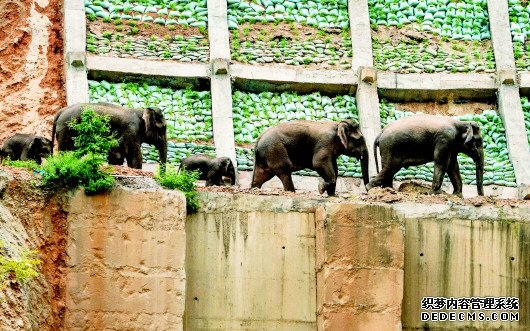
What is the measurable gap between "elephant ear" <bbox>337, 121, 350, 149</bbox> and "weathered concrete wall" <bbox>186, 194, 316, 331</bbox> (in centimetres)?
189

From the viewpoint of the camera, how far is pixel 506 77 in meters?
30.5

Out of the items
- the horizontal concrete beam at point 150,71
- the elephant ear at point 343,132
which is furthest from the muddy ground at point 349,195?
the horizontal concrete beam at point 150,71

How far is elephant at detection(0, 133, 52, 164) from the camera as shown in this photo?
78.9ft

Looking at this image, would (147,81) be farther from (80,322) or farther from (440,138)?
(80,322)

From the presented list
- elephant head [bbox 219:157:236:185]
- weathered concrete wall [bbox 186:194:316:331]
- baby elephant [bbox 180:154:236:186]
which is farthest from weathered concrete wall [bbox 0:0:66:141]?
weathered concrete wall [bbox 186:194:316:331]

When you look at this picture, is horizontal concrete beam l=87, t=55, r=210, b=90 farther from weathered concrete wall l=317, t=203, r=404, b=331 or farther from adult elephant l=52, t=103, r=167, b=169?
weathered concrete wall l=317, t=203, r=404, b=331

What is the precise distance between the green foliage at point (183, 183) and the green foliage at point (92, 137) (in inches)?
33.9

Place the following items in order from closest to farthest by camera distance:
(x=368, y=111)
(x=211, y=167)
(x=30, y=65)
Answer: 1. (x=211, y=167)
2. (x=368, y=111)
3. (x=30, y=65)

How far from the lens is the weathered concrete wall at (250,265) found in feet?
71.3

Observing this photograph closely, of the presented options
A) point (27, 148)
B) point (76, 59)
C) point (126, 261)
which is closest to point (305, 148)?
point (126, 261)

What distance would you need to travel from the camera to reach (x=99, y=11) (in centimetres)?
3055

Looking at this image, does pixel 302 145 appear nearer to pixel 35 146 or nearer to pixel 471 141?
pixel 471 141

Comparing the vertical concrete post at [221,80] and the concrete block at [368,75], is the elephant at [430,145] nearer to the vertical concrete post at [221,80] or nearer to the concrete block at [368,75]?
the vertical concrete post at [221,80]

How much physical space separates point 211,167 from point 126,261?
4411 millimetres
